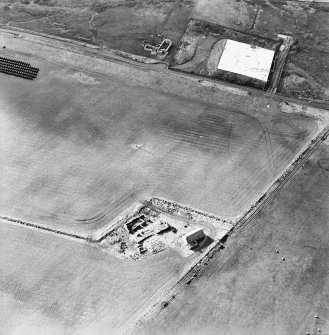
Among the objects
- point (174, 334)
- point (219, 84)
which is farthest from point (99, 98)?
point (174, 334)

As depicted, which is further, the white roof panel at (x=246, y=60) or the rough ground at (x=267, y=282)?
the white roof panel at (x=246, y=60)

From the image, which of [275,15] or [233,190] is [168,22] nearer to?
[275,15]

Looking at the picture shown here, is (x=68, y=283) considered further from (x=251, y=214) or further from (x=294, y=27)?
(x=294, y=27)

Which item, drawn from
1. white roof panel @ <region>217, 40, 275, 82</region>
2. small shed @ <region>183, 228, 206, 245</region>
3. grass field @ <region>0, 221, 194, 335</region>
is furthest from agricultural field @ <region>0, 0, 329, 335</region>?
white roof panel @ <region>217, 40, 275, 82</region>

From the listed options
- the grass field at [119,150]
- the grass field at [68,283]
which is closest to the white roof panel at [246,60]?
the grass field at [119,150]

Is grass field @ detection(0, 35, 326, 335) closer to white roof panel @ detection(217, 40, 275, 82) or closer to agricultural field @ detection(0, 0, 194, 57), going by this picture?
white roof panel @ detection(217, 40, 275, 82)

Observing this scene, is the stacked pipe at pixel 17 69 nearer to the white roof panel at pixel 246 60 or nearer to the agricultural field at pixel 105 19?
the agricultural field at pixel 105 19

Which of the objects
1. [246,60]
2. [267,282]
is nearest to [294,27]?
[246,60]
